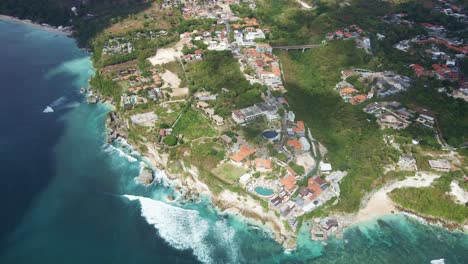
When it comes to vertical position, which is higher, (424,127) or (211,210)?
(424,127)

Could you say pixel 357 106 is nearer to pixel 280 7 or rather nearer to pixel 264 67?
pixel 264 67

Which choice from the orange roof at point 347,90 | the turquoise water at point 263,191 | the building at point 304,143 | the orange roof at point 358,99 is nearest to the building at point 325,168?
the building at point 304,143

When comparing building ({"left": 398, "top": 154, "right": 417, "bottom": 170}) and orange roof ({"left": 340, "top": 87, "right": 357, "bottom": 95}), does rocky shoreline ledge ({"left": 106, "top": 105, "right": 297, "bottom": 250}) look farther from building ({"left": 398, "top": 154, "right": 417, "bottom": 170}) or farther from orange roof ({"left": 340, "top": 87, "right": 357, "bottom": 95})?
orange roof ({"left": 340, "top": 87, "right": 357, "bottom": 95})

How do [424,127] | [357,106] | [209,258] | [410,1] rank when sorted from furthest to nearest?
[410,1] → [357,106] → [424,127] → [209,258]

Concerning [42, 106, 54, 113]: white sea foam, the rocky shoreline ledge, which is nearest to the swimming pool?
the rocky shoreline ledge

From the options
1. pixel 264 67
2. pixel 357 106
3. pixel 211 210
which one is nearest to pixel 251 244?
pixel 211 210

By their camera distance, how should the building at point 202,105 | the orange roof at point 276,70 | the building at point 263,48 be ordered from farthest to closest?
the building at point 263,48 < the orange roof at point 276,70 < the building at point 202,105

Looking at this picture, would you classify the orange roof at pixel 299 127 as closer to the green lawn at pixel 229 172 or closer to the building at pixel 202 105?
the green lawn at pixel 229 172

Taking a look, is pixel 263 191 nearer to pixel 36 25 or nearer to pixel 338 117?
pixel 338 117
